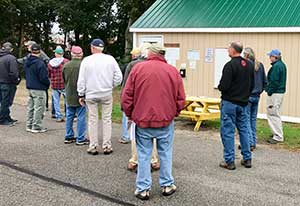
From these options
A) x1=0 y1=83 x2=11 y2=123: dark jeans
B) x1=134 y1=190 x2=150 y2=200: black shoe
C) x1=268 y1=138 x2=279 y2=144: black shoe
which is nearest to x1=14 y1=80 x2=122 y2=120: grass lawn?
x1=0 y1=83 x2=11 y2=123: dark jeans

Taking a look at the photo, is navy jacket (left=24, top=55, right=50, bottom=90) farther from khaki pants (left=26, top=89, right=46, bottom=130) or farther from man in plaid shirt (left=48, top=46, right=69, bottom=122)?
man in plaid shirt (left=48, top=46, right=69, bottom=122)

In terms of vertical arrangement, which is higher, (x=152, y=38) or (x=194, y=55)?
(x=152, y=38)

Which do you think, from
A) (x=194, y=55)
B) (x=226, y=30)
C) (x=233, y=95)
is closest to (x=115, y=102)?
(x=194, y=55)

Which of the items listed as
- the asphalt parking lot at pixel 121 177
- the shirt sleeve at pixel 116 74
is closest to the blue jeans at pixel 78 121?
the asphalt parking lot at pixel 121 177

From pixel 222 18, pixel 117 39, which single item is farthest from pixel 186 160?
pixel 117 39

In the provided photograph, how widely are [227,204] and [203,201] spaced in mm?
278

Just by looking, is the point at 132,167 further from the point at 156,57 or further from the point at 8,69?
the point at 8,69

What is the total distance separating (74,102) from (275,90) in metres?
3.84

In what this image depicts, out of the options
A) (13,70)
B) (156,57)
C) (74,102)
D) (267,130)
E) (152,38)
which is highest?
(152,38)

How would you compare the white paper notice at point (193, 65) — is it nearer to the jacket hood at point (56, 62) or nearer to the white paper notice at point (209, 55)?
the white paper notice at point (209, 55)

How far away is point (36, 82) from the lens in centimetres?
943

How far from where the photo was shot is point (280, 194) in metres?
5.77

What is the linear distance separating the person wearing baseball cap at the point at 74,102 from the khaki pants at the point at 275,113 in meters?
3.66

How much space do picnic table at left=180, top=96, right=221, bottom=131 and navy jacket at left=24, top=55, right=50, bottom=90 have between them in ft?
10.7
